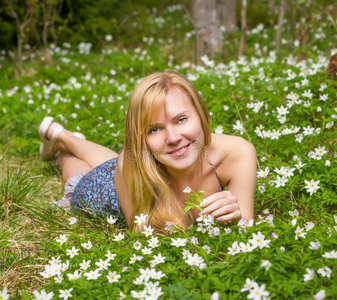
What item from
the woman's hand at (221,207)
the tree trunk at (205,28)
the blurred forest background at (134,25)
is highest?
the blurred forest background at (134,25)

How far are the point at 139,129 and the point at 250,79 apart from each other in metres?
2.29

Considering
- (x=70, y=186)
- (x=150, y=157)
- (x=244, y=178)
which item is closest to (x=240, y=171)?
(x=244, y=178)

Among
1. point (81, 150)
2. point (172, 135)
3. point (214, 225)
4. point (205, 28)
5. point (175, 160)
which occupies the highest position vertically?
point (205, 28)

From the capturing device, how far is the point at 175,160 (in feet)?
8.24

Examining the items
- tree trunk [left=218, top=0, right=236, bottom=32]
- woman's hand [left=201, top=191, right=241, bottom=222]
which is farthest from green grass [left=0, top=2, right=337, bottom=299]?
tree trunk [left=218, top=0, right=236, bottom=32]

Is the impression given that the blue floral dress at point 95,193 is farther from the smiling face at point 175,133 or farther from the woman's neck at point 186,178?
the smiling face at point 175,133

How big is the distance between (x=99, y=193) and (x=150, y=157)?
2.94 feet

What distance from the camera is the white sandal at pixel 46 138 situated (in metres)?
4.04

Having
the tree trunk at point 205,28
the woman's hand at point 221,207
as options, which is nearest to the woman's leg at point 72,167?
the woman's hand at point 221,207

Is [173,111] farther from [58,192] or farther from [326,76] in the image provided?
[326,76]

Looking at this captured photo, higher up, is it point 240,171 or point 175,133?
point 175,133

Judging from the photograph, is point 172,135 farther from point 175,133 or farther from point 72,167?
point 72,167

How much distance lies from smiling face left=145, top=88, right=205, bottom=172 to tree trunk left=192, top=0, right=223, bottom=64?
4.47m

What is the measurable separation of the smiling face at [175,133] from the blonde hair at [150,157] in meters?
0.04
